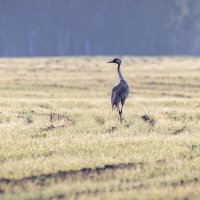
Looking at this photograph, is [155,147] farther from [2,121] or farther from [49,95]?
[49,95]
